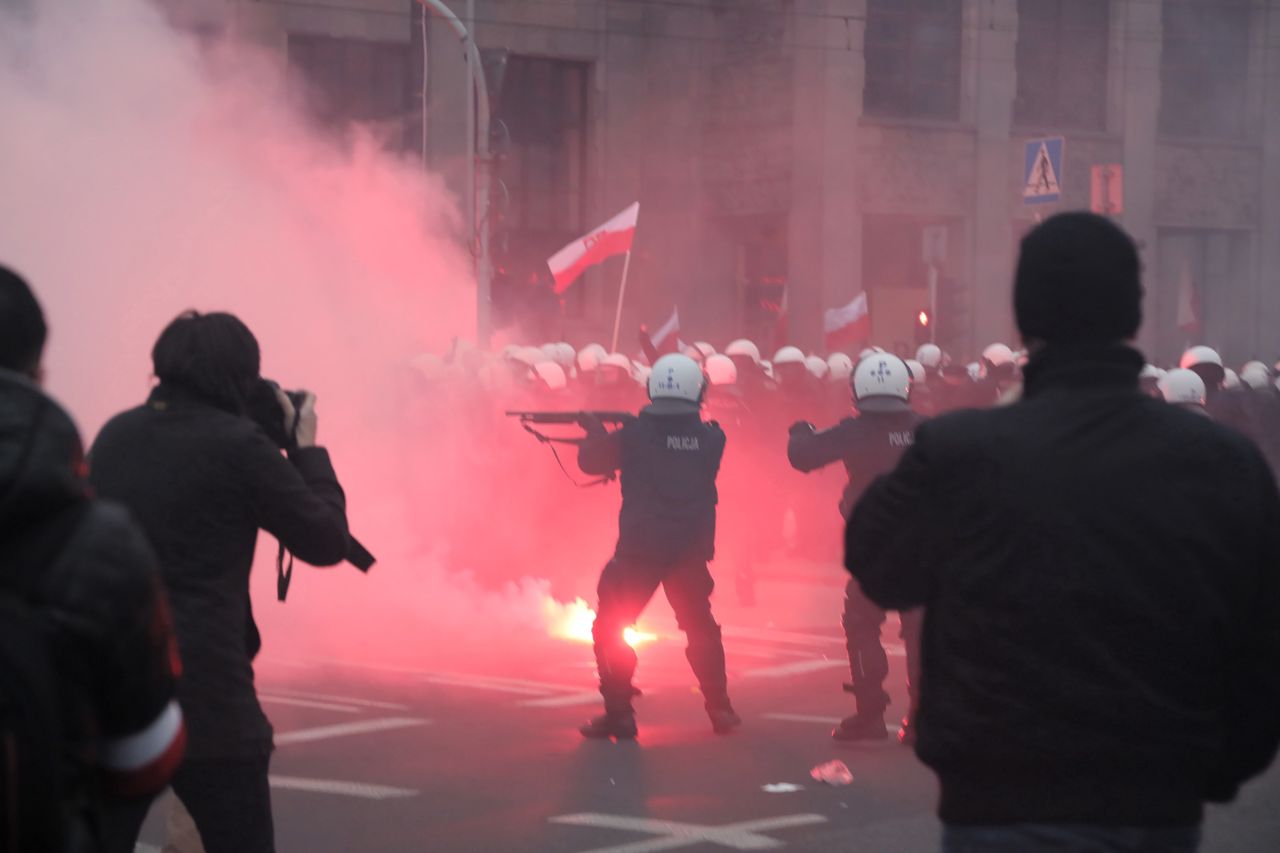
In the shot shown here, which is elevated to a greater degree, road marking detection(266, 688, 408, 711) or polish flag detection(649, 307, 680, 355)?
polish flag detection(649, 307, 680, 355)

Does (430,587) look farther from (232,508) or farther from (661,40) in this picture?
(661,40)

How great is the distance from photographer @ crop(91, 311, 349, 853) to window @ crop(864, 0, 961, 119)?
2812cm

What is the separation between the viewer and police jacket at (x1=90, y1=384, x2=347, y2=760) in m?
3.88

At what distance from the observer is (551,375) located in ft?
55.1

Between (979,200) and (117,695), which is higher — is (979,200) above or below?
above

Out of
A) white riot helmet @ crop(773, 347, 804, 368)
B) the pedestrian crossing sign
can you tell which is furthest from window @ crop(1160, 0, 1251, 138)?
the pedestrian crossing sign

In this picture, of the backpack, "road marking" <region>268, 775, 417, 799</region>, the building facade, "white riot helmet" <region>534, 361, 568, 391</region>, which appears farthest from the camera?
the building facade

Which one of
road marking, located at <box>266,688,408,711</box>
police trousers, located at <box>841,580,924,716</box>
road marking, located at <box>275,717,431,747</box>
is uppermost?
police trousers, located at <box>841,580,924,716</box>

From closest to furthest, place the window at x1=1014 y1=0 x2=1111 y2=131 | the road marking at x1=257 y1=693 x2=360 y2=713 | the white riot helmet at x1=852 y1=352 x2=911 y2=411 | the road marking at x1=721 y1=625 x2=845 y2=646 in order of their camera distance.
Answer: the white riot helmet at x1=852 y1=352 x2=911 y2=411
the road marking at x1=257 y1=693 x2=360 y2=713
the road marking at x1=721 y1=625 x2=845 y2=646
the window at x1=1014 y1=0 x2=1111 y2=131

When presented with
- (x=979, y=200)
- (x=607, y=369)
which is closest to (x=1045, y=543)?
(x=607, y=369)

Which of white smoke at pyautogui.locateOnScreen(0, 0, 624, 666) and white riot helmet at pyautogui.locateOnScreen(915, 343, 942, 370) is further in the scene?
white riot helmet at pyautogui.locateOnScreen(915, 343, 942, 370)

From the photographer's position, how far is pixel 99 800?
225 centimetres

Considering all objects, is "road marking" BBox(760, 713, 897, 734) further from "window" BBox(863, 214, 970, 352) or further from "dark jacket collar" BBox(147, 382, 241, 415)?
"window" BBox(863, 214, 970, 352)

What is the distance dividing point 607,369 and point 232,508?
1255cm
